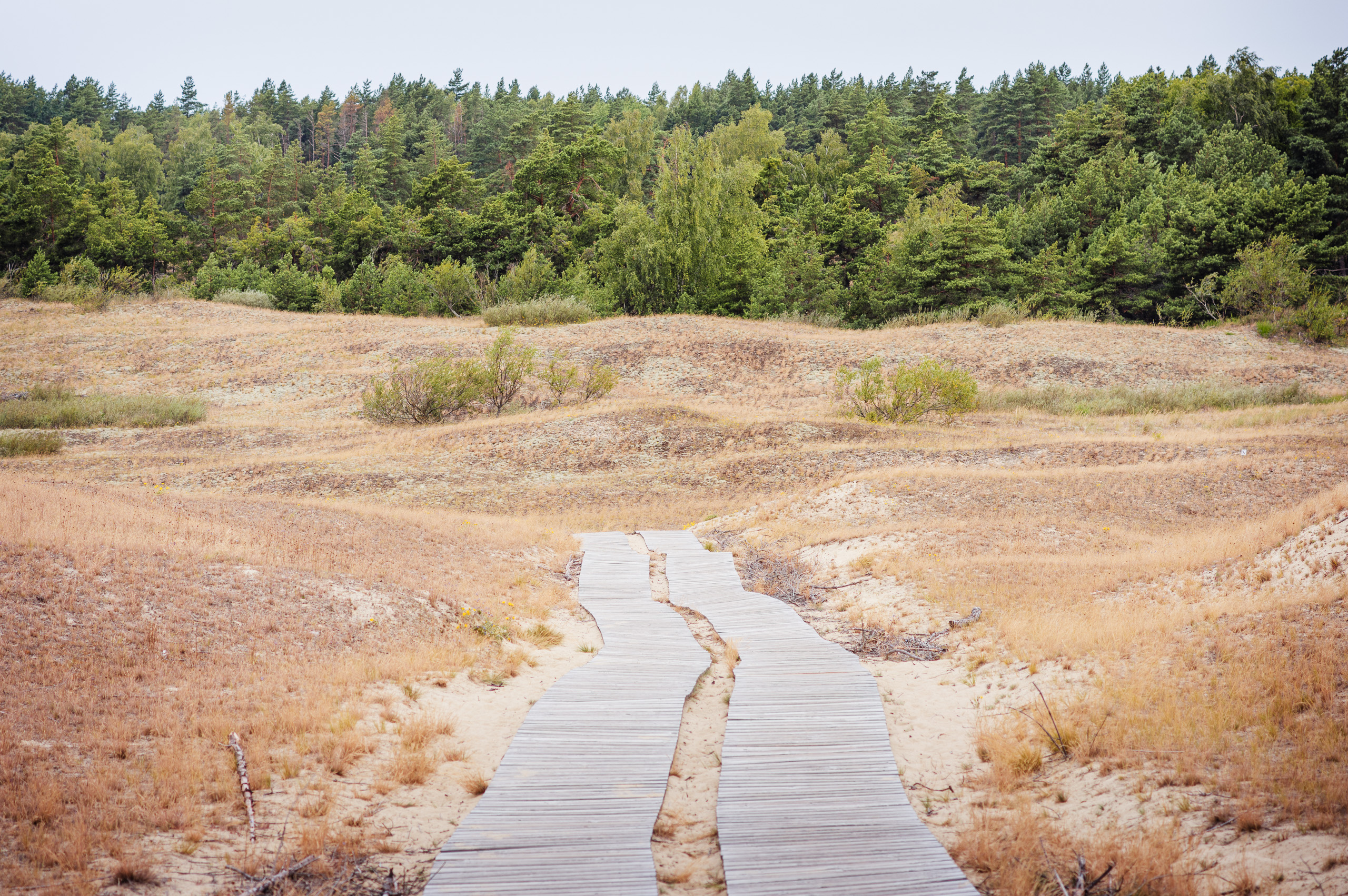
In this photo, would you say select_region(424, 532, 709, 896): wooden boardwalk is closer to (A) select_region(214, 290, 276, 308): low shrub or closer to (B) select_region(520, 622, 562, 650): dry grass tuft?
(B) select_region(520, 622, 562, 650): dry grass tuft

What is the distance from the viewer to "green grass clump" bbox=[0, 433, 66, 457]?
22531mm

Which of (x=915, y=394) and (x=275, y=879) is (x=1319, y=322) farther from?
(x=275, y=879)

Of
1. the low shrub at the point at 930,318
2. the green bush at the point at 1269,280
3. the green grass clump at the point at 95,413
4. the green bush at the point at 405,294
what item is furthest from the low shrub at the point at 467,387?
the green bush at the point at 1269,280

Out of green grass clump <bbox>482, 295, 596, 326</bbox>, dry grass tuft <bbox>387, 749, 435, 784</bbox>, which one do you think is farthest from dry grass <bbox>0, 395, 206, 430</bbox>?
dry grass tuft <bbox>387, 749, 435, 784</bbox>

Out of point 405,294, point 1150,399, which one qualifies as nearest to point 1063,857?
point 1150,399

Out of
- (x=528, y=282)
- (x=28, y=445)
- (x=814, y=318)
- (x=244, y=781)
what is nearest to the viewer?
(x=244, y=781)

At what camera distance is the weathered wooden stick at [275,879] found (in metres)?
4.09

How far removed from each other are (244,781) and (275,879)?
121 cm

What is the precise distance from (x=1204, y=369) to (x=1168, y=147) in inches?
1339

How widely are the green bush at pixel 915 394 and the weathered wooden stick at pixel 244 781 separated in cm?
2108

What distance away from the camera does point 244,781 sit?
5.18 m

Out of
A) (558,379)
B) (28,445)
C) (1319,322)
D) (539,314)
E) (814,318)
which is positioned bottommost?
(28,445)

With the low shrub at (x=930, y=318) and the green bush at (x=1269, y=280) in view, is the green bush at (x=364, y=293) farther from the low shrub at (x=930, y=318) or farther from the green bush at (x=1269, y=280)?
the green bush at (x=1269, y=280)

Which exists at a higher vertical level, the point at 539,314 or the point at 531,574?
the point at 539,314
